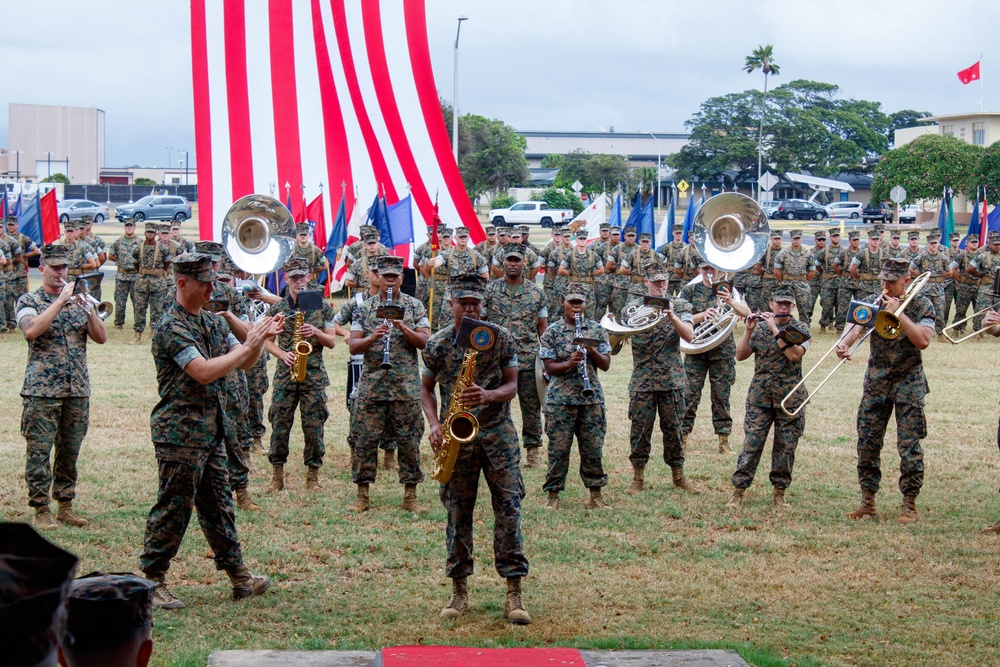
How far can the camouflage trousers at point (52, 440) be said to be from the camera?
869cm

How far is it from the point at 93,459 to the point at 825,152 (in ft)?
234

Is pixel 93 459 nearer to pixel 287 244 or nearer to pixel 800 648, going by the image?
pixel 287 244

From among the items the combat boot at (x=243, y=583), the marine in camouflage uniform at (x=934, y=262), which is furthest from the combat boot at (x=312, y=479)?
the marine in camouflage uniform at (x=934, y=262)

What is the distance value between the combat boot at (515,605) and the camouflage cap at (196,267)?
8.69ft

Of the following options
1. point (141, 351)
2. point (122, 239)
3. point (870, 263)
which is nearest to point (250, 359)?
point (141, 351)

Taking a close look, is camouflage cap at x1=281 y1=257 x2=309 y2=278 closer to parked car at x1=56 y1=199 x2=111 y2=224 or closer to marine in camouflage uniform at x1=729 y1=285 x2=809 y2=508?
marine in camouflage uniform at x1=729 y1=285 x2=809 y2=508

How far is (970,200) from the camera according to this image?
54125mm

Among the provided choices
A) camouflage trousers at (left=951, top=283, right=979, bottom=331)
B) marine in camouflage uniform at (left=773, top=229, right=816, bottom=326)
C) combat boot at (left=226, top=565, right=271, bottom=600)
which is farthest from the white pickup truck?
combat boot at (left=226, top=565, right=271, bottom=600)

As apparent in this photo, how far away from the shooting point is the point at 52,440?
8797 millimetres

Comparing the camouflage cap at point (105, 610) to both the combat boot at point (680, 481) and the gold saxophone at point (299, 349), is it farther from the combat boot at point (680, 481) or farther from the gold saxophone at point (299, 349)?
the combat boot at point (680, 481)

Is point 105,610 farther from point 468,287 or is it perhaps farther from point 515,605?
point 468,287

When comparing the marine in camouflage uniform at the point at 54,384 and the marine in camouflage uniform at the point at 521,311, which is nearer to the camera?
the marine in camouflage uniform at the point at 54,384

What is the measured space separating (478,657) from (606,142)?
102814mm

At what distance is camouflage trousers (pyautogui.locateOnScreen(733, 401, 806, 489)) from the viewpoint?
32.0 feet
